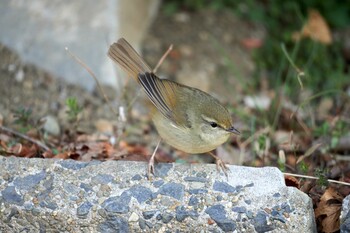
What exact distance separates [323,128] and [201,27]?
9.90 ft

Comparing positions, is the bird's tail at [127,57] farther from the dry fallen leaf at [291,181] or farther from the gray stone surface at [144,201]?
the dry fallen leaf at [291,181]

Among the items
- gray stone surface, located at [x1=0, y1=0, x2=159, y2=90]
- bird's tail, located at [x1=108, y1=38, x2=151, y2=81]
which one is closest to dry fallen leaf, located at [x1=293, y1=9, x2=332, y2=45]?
gray stone surface, located at [x1=0, y1=0, x2=159, y2=90]

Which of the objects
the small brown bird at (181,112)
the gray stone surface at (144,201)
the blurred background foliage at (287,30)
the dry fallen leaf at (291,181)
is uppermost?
the small brown bird at (181,112)

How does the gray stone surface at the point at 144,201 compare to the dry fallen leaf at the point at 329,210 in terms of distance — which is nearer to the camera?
the gray stone surface at the point at 144,201

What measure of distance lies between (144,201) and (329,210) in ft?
3.57

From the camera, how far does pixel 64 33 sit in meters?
6.96

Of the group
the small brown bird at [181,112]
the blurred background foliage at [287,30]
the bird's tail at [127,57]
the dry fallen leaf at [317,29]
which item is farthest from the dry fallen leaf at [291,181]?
the dry fallen leaf at [317,29]

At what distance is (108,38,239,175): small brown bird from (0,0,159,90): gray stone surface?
1918 mm

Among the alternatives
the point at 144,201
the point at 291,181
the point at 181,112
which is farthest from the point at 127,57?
the point at 291,181

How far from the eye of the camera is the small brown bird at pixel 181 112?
15.1 ft

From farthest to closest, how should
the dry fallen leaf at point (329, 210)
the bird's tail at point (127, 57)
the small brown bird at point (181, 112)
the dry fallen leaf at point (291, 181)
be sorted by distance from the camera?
1. the bird's tail at point (127, 57)
2. the small brown bird at point (181, 112)
3. the dry fallen leaf at point (291, 181)
4. the dry fallen leaf at point (329, 210)

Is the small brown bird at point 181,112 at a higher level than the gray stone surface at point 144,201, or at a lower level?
higher

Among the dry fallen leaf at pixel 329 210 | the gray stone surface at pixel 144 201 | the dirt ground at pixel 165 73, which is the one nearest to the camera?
the gray stone surface at pixel 144 201

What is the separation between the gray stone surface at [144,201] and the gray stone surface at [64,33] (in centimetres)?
268
